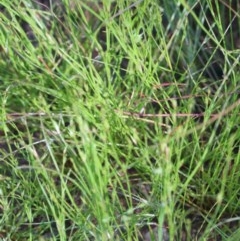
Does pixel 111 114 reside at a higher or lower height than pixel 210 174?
higher

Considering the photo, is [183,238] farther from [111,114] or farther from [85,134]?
[85,134]

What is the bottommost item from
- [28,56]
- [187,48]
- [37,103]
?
[187,48]

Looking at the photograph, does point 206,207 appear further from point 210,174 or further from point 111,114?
point 111,114

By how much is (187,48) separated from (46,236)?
0.50 metres

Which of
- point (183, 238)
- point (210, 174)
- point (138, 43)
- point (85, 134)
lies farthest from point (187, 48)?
point (85, 134)

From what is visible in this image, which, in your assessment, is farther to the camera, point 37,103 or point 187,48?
point 187,48

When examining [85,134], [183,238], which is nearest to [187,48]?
[183,238]

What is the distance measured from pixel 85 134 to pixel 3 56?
2.16ft

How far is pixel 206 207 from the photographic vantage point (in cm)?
125

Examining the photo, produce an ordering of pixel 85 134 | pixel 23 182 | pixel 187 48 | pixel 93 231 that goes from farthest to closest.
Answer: pixel 187 48
pixel 23 182
pixel 93 231
pixel 85 134

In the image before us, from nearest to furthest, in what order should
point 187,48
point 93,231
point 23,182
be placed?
1. point 93,231
2. point 23,182
3. point 187,48

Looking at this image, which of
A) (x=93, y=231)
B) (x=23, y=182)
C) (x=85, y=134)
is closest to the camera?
(x=85, y=134)

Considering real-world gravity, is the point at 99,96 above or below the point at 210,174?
above

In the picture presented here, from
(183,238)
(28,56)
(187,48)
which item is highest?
(28,56)
